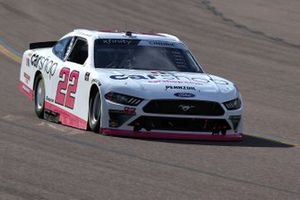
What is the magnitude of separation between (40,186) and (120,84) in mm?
3855

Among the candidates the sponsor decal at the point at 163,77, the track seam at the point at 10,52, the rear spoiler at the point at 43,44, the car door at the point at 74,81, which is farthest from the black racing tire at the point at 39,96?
the track seam at the point at 10,52

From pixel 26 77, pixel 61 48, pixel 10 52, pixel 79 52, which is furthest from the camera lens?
pixel 10 52

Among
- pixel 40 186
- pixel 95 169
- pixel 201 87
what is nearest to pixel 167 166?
pixel 95 169

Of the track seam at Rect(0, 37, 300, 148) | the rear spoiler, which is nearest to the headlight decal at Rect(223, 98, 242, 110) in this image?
the rear spoiler

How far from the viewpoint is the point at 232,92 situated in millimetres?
12852

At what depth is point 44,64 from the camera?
15016 mm

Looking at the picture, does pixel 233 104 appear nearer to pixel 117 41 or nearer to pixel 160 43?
pixel 160 43

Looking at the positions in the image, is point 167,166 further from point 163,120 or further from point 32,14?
point 32,14

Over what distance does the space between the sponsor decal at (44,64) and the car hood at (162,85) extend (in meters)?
1.56

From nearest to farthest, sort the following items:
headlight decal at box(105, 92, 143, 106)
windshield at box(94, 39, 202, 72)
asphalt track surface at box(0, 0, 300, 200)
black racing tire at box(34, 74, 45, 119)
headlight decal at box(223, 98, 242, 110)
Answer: asphalt track surface at box(0, 0, 300, 200)
headlight decal at box(105, 92, 143, 106)
headlight decal at box(223, 98, 242, 110)
windshield at box(94, 39, 202, 72)
black racing tire at box(34, 74, 45, 119)

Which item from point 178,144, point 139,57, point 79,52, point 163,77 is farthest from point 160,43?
point 178,144

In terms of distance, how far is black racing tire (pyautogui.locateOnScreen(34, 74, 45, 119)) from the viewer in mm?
14944

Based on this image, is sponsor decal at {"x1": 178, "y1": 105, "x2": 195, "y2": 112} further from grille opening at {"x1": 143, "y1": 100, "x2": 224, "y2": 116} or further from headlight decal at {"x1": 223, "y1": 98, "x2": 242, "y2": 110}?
headlight decal at {"x1": 223, "y1": 98, "x2": 242, "y2": 110}

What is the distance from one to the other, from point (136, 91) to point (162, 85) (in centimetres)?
37
